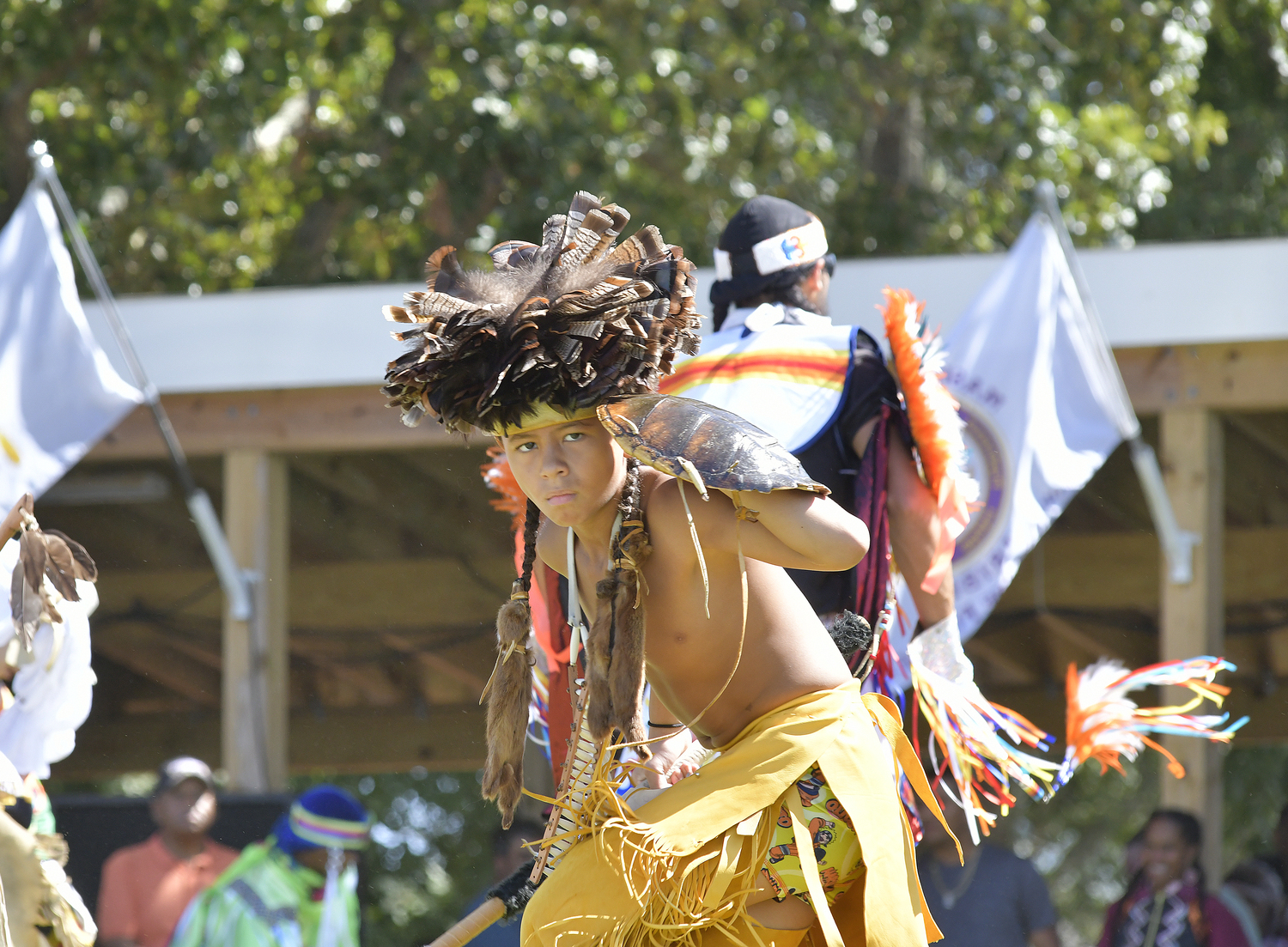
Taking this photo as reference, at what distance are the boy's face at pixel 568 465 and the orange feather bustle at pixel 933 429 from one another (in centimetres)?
125

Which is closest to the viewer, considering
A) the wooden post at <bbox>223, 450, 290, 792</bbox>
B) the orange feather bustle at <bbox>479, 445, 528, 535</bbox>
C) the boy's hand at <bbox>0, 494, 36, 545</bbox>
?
the boy's hand at <bbox>0, 494, 36, 545</bbox>

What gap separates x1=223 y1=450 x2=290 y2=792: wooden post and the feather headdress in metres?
3.83

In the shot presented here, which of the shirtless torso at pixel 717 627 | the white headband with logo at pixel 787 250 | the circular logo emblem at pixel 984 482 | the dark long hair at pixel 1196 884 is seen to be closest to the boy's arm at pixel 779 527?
the shirtless torso at pixel 717 627

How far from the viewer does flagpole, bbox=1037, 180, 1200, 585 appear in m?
5.74

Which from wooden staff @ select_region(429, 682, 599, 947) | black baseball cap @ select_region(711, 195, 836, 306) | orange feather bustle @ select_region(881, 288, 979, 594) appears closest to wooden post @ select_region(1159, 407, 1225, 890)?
orange feather bustle @ select_region(881, 288, 979, 594)

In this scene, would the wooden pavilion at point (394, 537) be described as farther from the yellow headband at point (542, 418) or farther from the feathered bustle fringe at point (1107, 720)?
the yellow headband at point (542, 418)

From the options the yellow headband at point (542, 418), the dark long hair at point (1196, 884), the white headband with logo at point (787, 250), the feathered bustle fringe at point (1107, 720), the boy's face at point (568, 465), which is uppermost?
the yellow headband at point (542, 418)

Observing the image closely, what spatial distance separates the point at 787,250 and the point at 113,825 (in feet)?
12.1

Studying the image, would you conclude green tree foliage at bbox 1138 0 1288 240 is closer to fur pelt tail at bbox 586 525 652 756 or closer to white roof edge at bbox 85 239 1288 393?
white roof edge at bbox 85 239 1288 393

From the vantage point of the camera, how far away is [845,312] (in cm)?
621

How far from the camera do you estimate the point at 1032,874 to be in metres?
6.23

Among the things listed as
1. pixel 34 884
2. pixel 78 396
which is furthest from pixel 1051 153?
pixel 34 884

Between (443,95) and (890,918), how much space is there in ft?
28.8

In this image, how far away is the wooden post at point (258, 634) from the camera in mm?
6504
